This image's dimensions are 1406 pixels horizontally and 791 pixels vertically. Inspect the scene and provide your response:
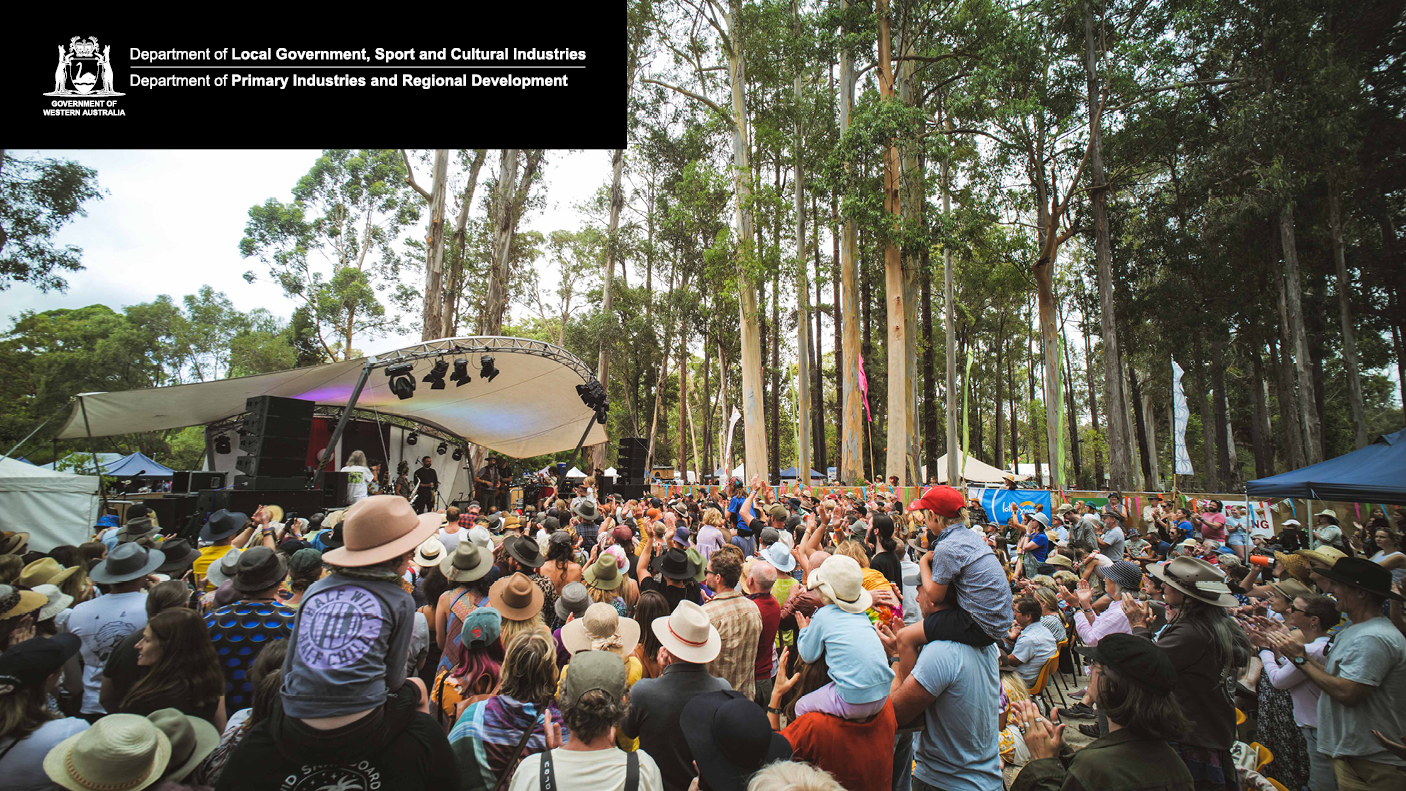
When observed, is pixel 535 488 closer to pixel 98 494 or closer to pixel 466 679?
pixel 98 494

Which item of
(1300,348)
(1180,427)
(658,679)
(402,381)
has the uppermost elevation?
(1300,348)

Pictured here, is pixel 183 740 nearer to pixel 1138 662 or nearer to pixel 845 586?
pixel 845 586

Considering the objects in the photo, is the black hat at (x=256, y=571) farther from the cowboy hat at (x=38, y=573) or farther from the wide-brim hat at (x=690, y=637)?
the wide-brim hat at (x=690, y=637)

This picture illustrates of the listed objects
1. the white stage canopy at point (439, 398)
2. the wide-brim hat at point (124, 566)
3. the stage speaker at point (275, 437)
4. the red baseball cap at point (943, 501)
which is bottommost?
the wide-brim hat at point (124, 566)

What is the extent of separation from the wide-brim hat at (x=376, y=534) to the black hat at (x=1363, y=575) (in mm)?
4123

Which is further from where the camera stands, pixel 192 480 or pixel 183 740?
pixel 192 480

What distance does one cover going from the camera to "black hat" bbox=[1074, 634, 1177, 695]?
185 cm

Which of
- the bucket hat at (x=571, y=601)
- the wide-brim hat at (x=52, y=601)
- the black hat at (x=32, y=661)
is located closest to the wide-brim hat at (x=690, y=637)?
the bucket hat at (x=571, y=601)

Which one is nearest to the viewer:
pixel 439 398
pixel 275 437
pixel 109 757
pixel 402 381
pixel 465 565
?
pixel 109 757

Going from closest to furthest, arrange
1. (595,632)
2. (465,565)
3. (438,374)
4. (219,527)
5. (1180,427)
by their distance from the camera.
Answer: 1. (595,632)
2. (465,565)
3. (219,527)
4. (438,374)
5. (1180,427)

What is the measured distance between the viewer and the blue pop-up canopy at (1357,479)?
28.5ft

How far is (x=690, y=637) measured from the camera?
2496 mm

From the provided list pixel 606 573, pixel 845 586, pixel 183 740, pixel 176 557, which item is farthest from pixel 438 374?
pixel 845 586

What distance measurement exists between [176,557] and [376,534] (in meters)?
3.55
